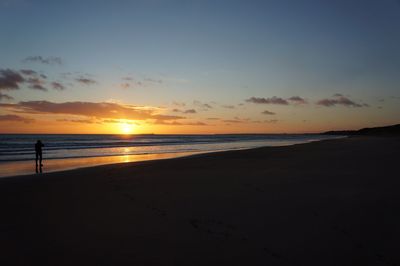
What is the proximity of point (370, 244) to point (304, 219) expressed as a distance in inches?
56.4

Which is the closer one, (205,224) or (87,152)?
(205,224)

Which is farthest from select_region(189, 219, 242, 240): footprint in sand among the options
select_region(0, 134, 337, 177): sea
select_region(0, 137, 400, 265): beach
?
select_region(0, 134, 337, 177): sea

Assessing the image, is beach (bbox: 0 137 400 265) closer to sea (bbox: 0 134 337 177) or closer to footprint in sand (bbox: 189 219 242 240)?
footprint in sand (bbox: 189 219 242 240)

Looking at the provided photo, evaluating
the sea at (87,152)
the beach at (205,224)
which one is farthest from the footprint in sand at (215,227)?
the sea at (87,152)

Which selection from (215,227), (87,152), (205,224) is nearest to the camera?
(215,227)

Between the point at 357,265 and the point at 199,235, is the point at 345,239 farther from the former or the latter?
the point at 199,235

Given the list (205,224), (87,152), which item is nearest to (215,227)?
(205,224)

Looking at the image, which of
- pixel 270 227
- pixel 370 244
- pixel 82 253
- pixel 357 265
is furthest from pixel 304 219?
pixel 82 253

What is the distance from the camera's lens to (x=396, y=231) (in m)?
5.59

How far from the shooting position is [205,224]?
6.18 m

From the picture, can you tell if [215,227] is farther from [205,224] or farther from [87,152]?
[87,152]

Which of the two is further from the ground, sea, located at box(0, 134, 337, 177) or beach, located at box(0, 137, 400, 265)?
sea, located at box(0, 134, 337, 177)

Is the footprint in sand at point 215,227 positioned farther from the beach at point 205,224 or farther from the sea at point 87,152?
the sea at point 87,152

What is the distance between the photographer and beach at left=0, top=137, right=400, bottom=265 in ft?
15.5
